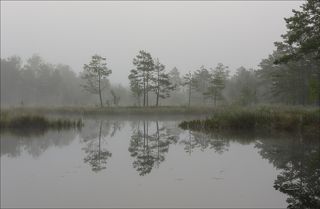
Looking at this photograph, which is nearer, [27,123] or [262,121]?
[27,123]

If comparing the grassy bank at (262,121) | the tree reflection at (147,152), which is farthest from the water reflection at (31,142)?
the grassy bank at (262,121)

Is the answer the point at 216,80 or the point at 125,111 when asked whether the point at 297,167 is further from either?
the point at 216,80

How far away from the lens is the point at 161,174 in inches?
388

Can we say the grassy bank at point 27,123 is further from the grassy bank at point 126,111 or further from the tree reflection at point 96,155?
the grassy bank at point 126,111

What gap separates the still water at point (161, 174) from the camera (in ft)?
24.4

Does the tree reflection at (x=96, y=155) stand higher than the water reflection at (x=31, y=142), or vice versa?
the water reflection at (x=31, y=142)

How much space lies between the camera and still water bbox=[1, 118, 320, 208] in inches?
293

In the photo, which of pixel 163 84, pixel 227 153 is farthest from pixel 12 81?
pixel 227 153

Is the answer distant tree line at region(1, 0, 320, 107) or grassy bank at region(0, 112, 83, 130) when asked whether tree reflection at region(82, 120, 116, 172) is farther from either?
distant tree line at region(1, 0, 320, 107)

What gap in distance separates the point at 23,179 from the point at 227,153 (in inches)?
280

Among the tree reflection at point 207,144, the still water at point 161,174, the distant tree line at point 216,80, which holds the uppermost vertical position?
the distant tree line at point 216,80

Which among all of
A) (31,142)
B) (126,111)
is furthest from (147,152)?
(126,111)

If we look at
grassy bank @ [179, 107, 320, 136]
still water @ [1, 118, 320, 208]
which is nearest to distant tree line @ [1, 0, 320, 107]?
grassy bank @ [179, 107, 320, 136]

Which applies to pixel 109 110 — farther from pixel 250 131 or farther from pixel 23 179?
pixel 23 179
